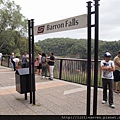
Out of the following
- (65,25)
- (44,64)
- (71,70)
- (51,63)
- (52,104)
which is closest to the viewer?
(65,25)

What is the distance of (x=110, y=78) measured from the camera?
514cm

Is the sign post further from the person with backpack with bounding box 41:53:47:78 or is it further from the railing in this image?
the person with backpack with bounding box 41:53:47:78

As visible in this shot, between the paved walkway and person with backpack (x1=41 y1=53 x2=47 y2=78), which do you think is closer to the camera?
the paved walkway

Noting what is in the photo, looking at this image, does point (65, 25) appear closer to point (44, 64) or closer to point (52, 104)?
point (52, 104)

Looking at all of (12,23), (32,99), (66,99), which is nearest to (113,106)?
(66,99)

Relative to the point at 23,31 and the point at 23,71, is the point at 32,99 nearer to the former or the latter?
the point at 23,71

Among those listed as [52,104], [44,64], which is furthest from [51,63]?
[52,104]

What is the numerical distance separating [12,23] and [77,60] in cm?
2672

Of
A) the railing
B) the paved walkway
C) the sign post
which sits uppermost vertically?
the sign post

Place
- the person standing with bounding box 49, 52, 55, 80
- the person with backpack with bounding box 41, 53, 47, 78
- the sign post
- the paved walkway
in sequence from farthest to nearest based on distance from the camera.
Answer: the person with backpack with bounding box 41, 53, 47, 78, the person standing with bounding box 49, 52, 55, 80, the paved walkway, the sign post

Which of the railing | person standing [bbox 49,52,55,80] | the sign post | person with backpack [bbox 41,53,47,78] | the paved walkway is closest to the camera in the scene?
the sign post

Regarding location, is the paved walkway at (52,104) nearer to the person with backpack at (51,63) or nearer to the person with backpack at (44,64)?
the person with backpack at (51,63)

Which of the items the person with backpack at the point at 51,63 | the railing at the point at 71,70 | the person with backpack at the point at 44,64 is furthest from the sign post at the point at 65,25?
the person with backpack at the point at 44,64

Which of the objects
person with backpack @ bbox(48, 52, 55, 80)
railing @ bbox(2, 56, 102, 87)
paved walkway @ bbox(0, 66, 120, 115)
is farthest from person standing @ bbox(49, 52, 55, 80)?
paved walkway @ bbox(0, 66, 120, 115)
